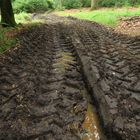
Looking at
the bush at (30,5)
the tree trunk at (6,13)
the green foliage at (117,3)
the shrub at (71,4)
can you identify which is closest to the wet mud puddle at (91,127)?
the tree trunk at (6,13)

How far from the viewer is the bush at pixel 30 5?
76.4ft

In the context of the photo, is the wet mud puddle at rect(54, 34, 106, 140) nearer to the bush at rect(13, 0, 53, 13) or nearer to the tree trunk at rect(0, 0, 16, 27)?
the tree trunk at rect(0, 0, 16, 27)

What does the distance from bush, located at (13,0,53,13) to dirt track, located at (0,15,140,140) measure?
17.6 metres

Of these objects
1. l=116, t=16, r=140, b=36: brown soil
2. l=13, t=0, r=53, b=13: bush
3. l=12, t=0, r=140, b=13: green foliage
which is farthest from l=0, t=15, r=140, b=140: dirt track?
l=13, t=0, r=53, b=13: bush

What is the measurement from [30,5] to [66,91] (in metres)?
21.8

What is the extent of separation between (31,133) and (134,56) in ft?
12.4

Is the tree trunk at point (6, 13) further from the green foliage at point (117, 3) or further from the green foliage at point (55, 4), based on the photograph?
the green foliage at point (117, 3)

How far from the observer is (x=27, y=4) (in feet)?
79.5

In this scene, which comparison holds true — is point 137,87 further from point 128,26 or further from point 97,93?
point 128,26

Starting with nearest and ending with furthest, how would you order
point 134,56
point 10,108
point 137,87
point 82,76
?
point 10,108 → point 137,87 → point 82,76 → point 134,56

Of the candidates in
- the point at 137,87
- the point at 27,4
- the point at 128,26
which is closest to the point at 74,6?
the point at 27,4

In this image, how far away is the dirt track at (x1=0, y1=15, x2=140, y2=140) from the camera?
122 inches

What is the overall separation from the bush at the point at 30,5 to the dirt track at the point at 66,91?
57.9 ft

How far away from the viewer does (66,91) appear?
4102 millimetres
